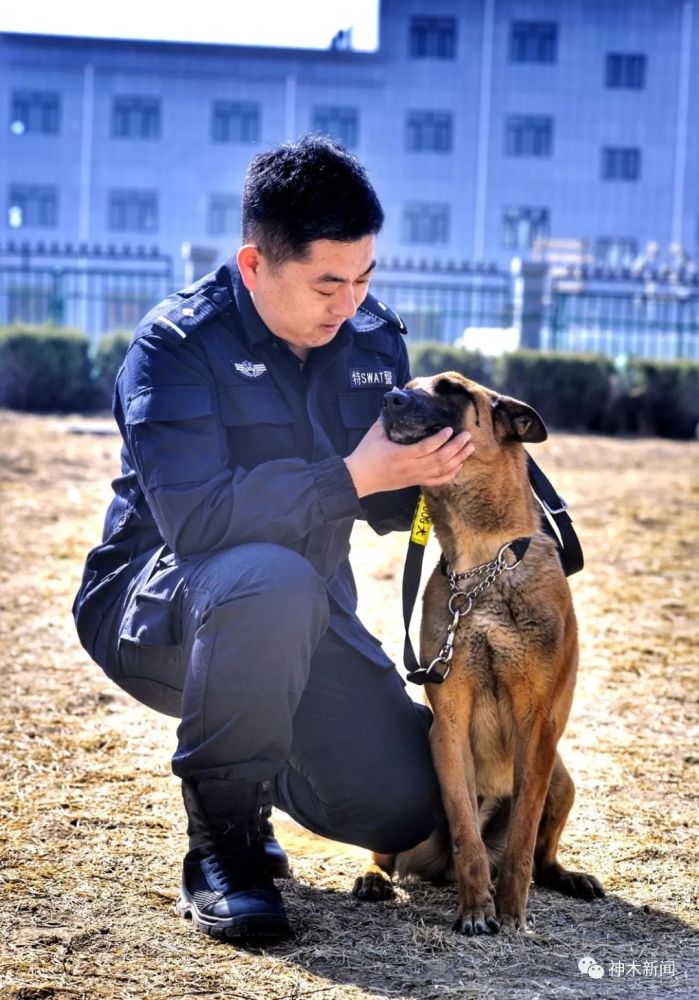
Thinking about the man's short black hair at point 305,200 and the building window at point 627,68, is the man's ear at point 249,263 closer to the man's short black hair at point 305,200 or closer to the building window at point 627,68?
the man's short black hair at point 305,200

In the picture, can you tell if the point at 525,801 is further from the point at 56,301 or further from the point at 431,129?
the point at 431,129

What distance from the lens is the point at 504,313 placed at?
59.1ft

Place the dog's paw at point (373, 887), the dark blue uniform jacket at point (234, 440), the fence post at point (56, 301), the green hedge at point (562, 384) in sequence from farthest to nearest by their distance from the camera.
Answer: the fence post at point (56, 301), the green hedge at point (562, 384), the dog's paw at point (373, 887), the dark blue uniform jacket at point (234, 440)

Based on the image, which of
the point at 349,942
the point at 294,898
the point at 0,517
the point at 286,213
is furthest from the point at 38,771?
the point at 0,517

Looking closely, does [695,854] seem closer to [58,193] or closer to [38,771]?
[38,771]

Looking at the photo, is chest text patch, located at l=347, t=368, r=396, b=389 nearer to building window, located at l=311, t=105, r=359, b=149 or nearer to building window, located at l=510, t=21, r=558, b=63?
building window, located at l=311, t=105, r=359, b=149

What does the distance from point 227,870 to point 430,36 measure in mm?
35947

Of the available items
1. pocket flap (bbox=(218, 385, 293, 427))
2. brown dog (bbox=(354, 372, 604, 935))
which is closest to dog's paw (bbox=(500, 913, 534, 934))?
brown dog (bbox=(354, 372, 604, 935))

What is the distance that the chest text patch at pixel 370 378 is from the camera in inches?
120

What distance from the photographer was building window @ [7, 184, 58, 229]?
35219 mm

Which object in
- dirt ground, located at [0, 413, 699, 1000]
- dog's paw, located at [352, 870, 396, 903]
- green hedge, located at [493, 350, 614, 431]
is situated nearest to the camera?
dirt ground, located at [0, 413, 699, 1000]

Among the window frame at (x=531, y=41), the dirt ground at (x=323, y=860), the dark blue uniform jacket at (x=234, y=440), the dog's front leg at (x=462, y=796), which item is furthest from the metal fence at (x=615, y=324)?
the window frame at (x=531, y=41)

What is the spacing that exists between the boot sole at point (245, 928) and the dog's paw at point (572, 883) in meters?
0.74

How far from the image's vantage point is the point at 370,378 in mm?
3090
